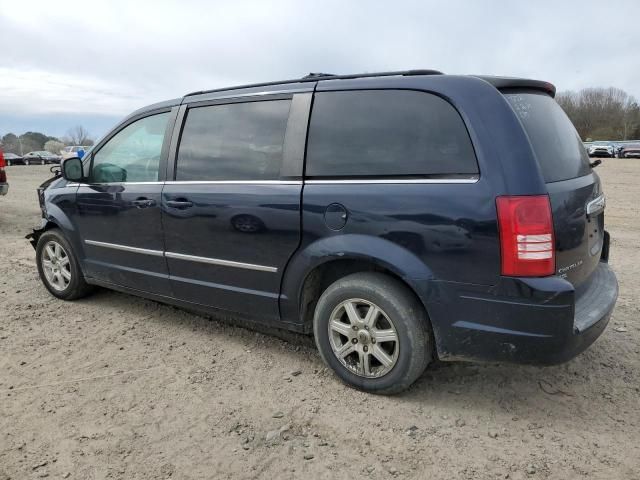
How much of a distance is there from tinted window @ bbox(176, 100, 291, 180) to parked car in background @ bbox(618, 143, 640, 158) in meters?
43.4

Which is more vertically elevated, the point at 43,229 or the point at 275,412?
the point at 43,229

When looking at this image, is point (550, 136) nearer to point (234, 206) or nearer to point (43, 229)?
point (234, 206)

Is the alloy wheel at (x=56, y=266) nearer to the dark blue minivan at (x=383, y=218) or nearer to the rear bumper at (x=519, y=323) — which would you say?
the dark blue minivan at (x=383, y=218)

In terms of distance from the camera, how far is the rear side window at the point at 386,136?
104 inches

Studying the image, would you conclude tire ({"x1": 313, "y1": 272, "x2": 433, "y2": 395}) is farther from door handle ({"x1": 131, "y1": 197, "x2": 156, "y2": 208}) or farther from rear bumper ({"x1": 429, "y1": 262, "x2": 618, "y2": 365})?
door handle ({"x1": 131, "y1": 197, "x2": 156, "y2": 208})

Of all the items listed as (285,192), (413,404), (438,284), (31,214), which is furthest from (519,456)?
(31,214)

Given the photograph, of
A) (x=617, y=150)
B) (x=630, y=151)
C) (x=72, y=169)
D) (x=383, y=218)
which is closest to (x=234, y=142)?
(x=383, y=218)

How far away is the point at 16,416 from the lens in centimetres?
285

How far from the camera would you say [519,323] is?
249 cm

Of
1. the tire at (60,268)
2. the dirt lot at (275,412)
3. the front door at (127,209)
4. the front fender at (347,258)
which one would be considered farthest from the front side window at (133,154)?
the front fender at (347,258)

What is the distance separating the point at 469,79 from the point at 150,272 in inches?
105

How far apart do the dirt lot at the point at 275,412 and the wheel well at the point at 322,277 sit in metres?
0.42

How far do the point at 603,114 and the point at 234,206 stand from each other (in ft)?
269

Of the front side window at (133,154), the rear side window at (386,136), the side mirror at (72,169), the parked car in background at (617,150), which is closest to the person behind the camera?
the rear side window at (386,136)
